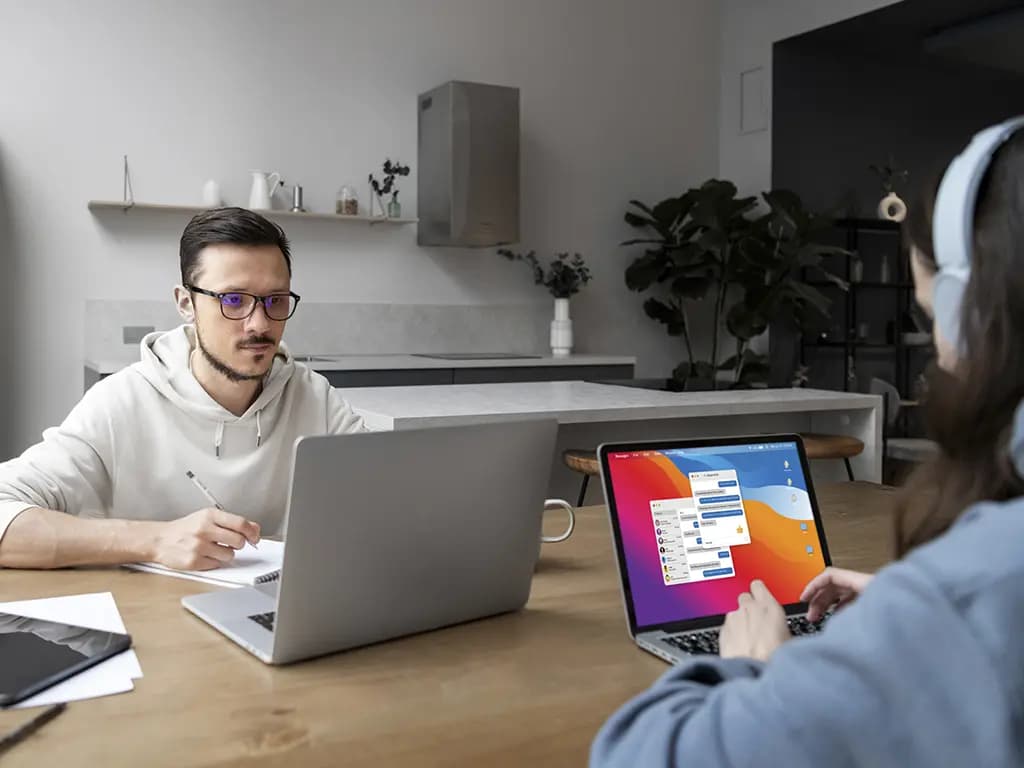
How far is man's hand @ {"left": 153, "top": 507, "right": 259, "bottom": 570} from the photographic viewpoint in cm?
147

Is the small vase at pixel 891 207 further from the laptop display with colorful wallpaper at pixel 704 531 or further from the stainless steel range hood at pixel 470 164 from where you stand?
the laptop display with colorful wallpaper at pixel 704 531

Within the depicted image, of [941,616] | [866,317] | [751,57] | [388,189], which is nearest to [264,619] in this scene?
[941,616]

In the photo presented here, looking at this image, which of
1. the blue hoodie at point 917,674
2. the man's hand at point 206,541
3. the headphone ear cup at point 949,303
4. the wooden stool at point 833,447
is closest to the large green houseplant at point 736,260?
the wooden stool at point 833,447

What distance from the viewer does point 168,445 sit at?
194 centimetres

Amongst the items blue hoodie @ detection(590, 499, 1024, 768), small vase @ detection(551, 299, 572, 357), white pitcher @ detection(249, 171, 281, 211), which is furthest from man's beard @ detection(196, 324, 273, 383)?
small vase @ detection(551, 299, 572, 357)

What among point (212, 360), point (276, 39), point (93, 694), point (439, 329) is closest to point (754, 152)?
point (439, 329)

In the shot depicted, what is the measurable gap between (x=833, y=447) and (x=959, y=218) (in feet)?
9.30

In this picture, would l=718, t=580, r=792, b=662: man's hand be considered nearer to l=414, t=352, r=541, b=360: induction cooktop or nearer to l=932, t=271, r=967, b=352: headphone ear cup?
l=932, t=271, r=967, b=352: headphone ear cup

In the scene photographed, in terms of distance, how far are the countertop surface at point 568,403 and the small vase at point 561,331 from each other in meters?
1.99

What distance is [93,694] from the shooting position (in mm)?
1021

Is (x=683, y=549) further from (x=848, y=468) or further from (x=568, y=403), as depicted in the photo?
(x=848, y=468)

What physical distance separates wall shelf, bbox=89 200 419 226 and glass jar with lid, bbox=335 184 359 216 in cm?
4

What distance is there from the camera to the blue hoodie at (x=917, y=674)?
0.53 m

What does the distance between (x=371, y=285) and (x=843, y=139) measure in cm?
323
